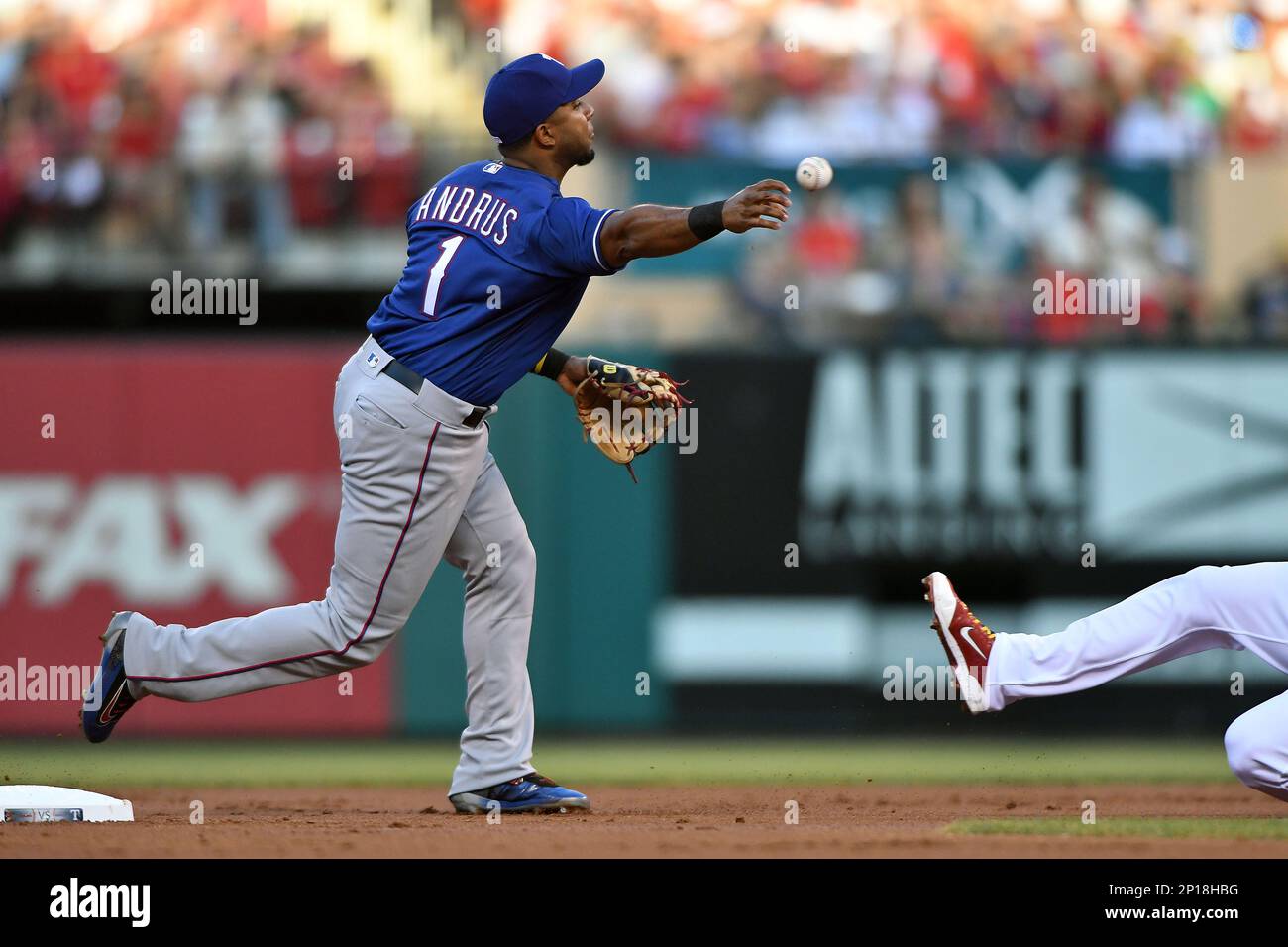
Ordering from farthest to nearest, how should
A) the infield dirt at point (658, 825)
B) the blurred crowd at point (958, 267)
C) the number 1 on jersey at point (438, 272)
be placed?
the blurred crowd at point (958, 267) < the number 1 on jersey at point (438, 272) < the infield dirt at point (658, 825)

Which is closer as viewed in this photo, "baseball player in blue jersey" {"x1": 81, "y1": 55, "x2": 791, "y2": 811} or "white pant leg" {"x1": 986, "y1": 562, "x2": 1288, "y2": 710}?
"white pant leg" {"x1": 986, "y1": 562, "x2": 1288, "y2": 710}

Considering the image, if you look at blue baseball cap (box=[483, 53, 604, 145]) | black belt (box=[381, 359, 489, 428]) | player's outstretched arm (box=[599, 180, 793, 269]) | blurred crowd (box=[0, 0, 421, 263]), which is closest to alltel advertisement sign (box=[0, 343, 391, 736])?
blurred crowd (box=[0, 0, 421, 263])

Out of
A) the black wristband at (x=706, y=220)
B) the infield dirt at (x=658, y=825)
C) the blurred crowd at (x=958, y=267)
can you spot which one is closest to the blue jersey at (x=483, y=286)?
the black wristband at (x=706, y=220)

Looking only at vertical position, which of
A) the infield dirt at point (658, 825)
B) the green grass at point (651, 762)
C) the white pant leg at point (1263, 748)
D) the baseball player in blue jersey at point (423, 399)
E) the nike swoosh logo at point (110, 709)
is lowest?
the green grass at point (651, 762)

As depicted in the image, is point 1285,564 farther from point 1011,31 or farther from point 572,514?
point 1011,31

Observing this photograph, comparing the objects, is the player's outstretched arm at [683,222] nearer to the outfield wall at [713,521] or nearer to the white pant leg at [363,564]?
the white pant leg at [363,564]

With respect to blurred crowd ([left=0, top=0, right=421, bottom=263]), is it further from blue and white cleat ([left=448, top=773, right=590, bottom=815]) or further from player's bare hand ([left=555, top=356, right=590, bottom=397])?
blue and white cleat ([left=448, top=773, right=590, bottom=815])
